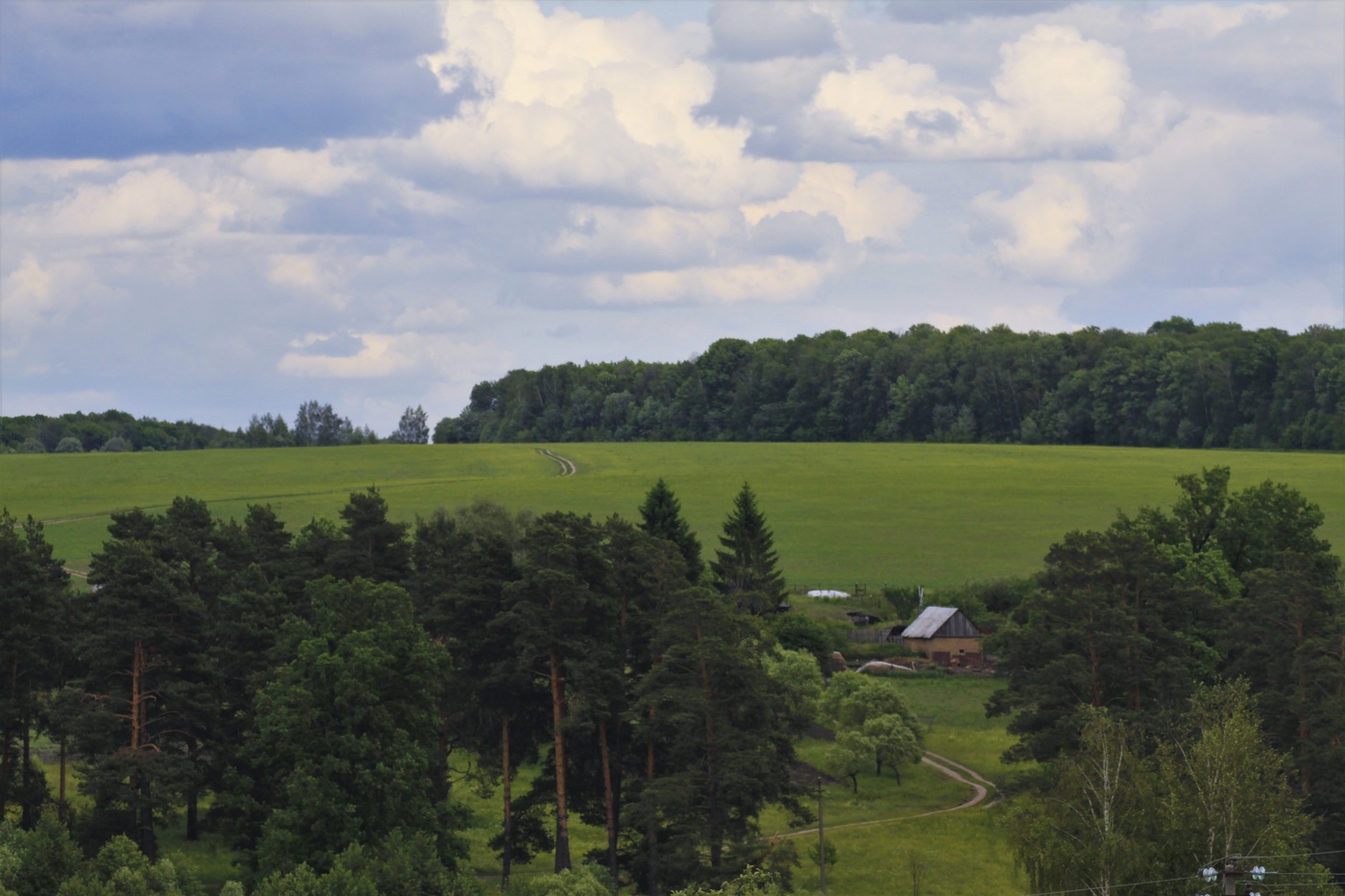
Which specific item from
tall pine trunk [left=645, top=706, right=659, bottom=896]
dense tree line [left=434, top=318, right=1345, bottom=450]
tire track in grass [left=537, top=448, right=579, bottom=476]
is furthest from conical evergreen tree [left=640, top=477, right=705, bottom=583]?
dense tree line [left=434, top=318, right=1345, bottom=450]

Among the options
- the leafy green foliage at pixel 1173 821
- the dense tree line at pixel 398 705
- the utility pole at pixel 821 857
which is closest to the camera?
the leafy green foliage at pixel 1173 821

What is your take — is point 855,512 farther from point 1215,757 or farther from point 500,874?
point 1215,757

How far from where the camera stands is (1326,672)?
48469 millimetres

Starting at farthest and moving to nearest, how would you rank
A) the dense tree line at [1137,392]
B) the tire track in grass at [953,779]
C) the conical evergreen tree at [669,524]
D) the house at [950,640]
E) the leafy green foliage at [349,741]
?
the dense tree line at [1137,392], the house at [950,640], the conical evergreen tree at [669,524], the tire track in grass at [953,779], the leafy green foliage at [349,741]

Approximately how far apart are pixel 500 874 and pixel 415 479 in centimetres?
9931

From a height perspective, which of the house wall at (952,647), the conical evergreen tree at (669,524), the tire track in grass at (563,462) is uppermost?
the tire track in grass at (563,462)

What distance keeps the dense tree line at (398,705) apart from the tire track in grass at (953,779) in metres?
8.82

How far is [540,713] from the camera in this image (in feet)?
162

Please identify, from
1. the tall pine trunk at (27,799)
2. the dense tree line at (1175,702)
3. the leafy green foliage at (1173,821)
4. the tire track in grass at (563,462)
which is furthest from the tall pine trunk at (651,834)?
the tire track in grass at (563,462)

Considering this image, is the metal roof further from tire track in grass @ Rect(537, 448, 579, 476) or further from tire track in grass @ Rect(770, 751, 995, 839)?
tire track in grass @ Rect(537, 448, 579, 476)

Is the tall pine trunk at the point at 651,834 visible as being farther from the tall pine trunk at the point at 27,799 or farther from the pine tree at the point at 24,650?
the tall pine trunk at the point at 27,799

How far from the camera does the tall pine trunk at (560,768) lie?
47.3 metres

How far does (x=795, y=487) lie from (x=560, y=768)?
94.7 metres

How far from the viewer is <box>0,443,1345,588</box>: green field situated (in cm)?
11156
